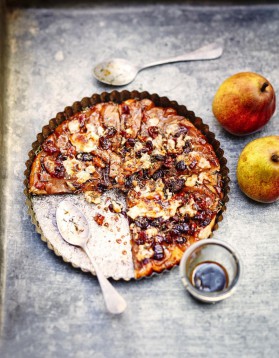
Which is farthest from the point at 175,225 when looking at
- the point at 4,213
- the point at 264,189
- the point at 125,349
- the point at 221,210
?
the point at 4,213

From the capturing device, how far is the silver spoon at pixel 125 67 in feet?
13.4

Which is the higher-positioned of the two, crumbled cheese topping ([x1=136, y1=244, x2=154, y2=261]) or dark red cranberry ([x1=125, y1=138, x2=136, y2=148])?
dark red cranberry ([x1=125, y1=138, x2=136, y2=148])

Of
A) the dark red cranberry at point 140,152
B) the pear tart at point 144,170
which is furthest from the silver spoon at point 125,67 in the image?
the dark red cranberry at point 140,152

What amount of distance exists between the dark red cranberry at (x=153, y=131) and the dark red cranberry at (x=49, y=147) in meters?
0.69

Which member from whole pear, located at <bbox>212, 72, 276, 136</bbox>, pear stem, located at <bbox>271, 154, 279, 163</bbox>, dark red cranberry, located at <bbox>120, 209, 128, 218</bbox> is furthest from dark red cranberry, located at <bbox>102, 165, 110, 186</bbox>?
pear stem, located at <bbox>271, 154, 279, 163</bbox>

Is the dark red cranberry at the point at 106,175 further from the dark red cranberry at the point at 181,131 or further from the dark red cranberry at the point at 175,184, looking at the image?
the dark red cranberry at the point at 181,131

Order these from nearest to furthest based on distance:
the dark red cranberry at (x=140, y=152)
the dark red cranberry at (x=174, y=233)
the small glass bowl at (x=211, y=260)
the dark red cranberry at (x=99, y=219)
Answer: the small glass bowl at (x=211, y=260) → the dark red cranberry at (x=174, y=233) → the dark red cranberry at (x=99, y=219) → the dark red cranberry at (x=140, y=152)

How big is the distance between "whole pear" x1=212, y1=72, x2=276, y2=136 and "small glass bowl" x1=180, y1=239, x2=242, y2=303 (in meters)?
0.96

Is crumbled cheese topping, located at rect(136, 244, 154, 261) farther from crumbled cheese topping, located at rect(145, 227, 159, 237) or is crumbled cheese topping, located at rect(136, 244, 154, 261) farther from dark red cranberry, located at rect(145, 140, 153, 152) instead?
A: dark red cranberry, located at rect(145, 140, 153, 152)

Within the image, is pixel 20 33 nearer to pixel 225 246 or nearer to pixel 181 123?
pixel 181 123

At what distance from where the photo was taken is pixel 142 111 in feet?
12.5

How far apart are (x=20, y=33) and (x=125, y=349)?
2.72 meters

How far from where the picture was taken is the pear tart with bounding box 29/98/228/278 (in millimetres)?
3484

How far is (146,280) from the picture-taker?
3.50 meters
